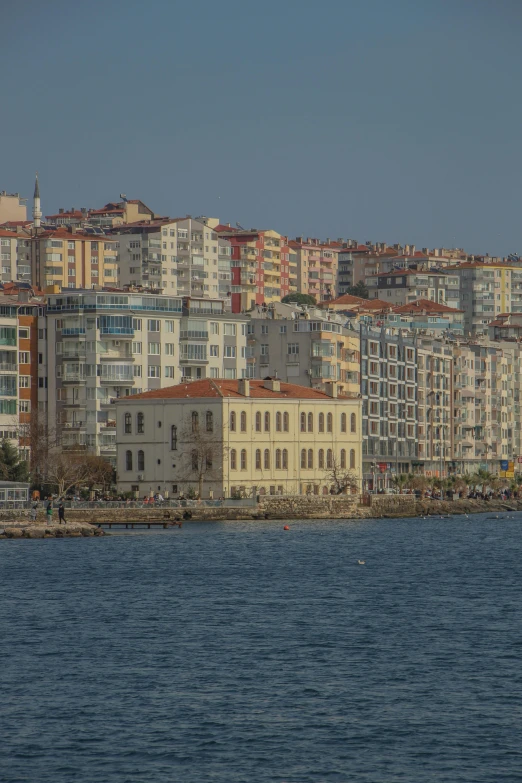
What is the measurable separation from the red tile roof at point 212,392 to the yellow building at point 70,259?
210ft

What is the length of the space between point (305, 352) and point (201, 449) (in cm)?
2997

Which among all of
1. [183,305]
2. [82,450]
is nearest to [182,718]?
[82,450]

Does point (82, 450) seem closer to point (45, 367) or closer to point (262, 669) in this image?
point (45, 367)

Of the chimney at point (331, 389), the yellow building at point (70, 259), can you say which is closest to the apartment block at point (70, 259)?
the yellow building at point (70, 259)

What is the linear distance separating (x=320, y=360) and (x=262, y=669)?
101 meters

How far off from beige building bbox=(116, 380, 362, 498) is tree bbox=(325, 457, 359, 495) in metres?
0.15

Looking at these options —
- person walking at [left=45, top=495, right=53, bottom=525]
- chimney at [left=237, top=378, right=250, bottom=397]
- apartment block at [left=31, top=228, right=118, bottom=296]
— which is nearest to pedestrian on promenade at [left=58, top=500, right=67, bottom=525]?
person walking at [left=45, top=495, right=53, bottom=525]

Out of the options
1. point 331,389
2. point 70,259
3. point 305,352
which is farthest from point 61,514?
point 70,259

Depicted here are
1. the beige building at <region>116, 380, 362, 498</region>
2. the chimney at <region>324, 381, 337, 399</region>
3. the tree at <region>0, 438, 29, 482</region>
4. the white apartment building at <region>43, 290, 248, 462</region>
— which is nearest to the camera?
the tree at <region>0, 438, 29, 482</region>

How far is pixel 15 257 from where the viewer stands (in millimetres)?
181625

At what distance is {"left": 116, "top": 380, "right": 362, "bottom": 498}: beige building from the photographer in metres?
114

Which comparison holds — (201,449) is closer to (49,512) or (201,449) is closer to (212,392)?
(212,392)

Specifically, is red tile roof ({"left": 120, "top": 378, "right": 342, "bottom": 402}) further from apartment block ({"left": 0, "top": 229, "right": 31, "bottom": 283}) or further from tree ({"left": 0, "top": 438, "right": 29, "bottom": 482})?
apartment block ({"left": 0, "top": 229, "right": 31, "bottom": 283})

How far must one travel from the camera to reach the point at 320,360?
14000cm
